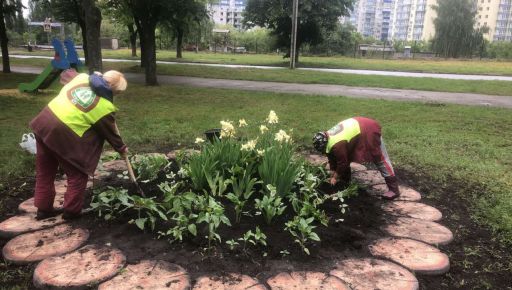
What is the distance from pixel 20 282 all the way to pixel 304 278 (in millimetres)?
1615

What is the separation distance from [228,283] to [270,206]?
2.51 ft

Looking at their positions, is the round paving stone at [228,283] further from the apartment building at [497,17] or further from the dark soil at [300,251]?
the apartment building at [497,17]

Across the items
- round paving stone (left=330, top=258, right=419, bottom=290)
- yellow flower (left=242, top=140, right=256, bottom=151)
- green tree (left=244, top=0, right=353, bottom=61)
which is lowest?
round paving stone (left=330, top=258, right=419, bottom=290)

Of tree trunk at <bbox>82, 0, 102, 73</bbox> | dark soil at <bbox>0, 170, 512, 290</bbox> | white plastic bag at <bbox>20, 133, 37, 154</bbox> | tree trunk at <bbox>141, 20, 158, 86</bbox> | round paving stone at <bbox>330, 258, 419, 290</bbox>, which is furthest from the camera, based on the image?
tree trunk at <bbox>141, 20, 158, 86</bbox>

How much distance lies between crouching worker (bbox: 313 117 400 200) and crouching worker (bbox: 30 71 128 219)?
68.1 inches

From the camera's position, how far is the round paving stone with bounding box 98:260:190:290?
7.73 ft

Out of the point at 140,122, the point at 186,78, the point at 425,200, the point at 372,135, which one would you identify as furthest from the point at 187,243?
the point at 186,78

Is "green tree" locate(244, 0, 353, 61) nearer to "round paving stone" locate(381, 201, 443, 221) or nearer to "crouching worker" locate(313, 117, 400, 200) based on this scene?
"crouching worker" locate(313, 117, 400, 200)

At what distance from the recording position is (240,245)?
2805mm

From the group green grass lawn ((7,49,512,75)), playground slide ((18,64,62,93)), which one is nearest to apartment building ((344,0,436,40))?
green grass lawn ((7,49,512,75))

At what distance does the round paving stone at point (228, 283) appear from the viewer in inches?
93.4

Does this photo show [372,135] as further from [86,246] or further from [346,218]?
[86,246]

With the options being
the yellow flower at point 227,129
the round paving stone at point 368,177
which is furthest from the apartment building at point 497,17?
the yellow flower at point 227,129

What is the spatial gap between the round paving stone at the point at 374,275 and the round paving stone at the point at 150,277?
893mm
